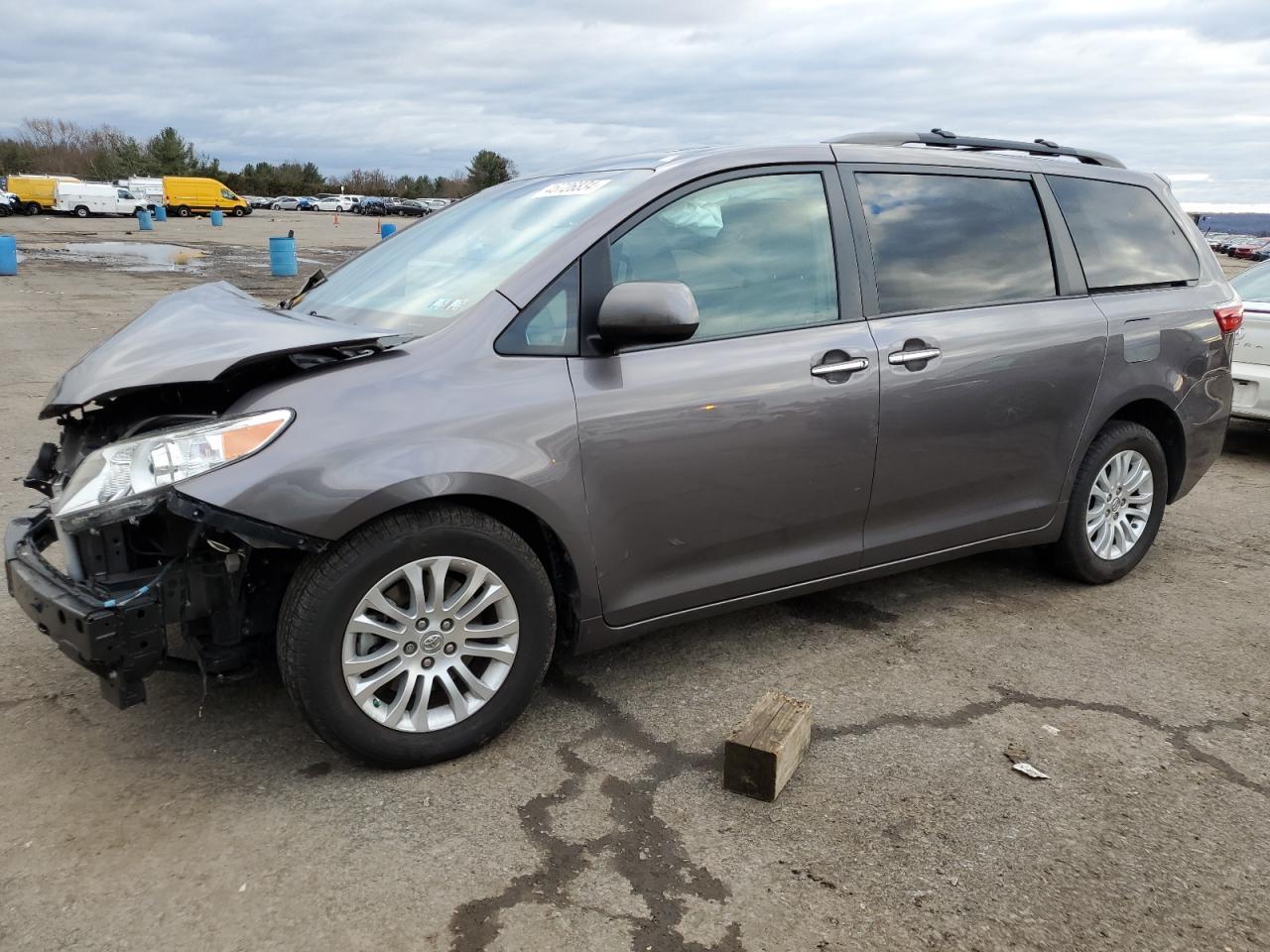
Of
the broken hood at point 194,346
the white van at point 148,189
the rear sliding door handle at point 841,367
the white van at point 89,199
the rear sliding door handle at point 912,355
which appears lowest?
the rear sliding door handle at point 841,367

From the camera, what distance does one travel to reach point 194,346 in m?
2.97

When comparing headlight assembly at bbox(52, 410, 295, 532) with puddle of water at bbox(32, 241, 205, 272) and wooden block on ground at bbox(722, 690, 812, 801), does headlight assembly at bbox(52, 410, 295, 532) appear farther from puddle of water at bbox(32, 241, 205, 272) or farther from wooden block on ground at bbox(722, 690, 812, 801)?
puddle of water at bbox(32, 241, 205, 272)

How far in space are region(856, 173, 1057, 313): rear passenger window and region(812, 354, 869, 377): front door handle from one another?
271mm

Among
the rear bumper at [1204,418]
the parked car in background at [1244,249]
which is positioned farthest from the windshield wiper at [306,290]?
the parked car in background at [1244,249]

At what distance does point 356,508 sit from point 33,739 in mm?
1394

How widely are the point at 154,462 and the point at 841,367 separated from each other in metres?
2.20

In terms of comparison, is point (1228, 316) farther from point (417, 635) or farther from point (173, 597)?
point (173, 597)

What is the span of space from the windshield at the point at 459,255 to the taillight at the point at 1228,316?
3028mm

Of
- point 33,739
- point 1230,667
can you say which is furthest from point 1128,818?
point 33,739

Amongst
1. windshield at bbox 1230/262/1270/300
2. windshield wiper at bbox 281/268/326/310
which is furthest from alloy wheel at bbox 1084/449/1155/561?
windshield at bbox 1230/262/1270/300

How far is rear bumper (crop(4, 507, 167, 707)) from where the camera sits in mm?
2566

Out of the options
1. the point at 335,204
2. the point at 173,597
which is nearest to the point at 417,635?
the point at 173,597

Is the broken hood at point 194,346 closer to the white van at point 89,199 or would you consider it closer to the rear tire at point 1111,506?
the rear tire at point 1111,506

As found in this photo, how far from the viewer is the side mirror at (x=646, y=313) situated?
3.01m
